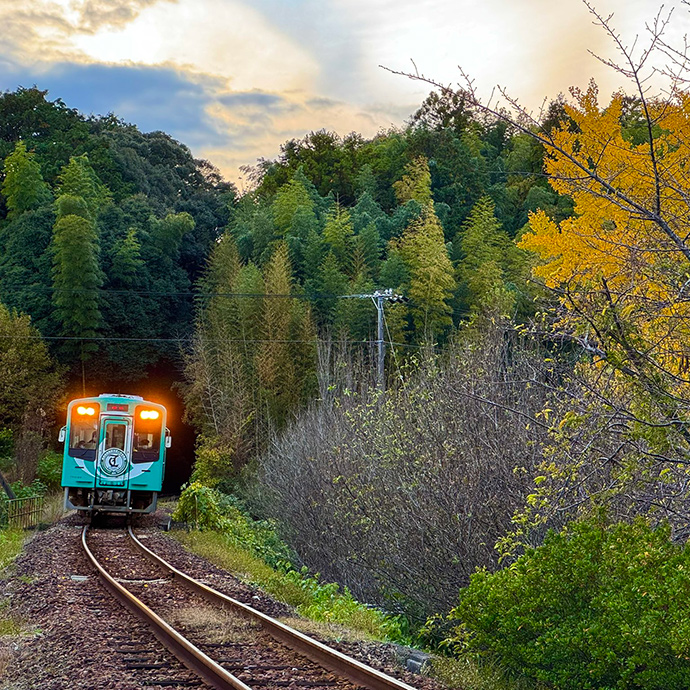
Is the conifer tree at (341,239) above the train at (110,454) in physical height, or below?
above

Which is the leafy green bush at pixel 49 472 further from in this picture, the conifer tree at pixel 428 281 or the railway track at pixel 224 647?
the railway track at pixel 224 647

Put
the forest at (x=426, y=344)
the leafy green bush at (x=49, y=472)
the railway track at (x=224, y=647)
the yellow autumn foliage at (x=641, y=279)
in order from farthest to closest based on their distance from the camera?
the leafy green bush at (x=49, y=472) → the railway track at (x=224, y=647) → the forest at (x=426, y=344) → the yellow autumn foliage at (x=641, y=279)

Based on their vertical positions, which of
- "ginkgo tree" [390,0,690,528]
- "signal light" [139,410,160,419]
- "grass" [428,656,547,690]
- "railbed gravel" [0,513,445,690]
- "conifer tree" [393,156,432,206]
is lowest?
"railbed gravel" [0,513,445,690]

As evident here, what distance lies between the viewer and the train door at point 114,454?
20938mm

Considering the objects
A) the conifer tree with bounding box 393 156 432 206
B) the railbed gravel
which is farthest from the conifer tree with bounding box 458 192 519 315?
the railbed gravel

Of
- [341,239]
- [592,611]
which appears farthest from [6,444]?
[592,611]

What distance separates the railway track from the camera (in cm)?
721

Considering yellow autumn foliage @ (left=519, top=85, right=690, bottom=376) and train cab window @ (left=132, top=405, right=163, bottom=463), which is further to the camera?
train cab window @ (left=132, top=405, right=163, bottom=463)

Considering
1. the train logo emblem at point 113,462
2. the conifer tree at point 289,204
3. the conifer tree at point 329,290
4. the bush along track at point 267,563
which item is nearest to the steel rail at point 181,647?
the bush along track at point 267,563

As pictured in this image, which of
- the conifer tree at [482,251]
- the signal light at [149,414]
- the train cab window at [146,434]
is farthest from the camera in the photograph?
the conifer tree at [482,251]

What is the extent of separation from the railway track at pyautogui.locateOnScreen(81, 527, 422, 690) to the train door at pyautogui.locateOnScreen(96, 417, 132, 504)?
333 inches

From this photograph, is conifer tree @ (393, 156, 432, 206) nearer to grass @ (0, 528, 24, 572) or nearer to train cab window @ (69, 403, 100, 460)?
train cab window @ (69, 403, 100, 460)

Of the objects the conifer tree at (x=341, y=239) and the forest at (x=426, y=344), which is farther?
the conifer tree at (x=341, y=239)

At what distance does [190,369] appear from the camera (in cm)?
3978
